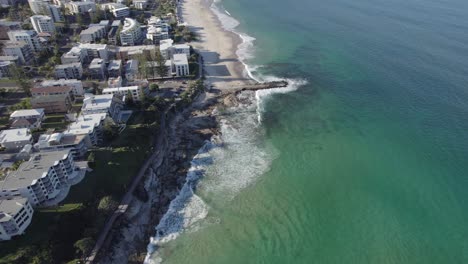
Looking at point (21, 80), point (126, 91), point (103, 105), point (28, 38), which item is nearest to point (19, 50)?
point (28, 38)

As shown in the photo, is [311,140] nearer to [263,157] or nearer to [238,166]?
[263,157]

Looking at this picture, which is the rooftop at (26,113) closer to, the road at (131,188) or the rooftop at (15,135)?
the rooftop at (15,135)

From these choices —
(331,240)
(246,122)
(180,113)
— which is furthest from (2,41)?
(331,240)

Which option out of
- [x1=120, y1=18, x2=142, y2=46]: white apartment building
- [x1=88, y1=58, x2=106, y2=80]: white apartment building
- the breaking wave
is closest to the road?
the breaking wave

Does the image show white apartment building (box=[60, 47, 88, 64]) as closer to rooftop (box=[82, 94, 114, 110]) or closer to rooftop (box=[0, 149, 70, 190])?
rooftop (box=[82, 94, 114, 110])

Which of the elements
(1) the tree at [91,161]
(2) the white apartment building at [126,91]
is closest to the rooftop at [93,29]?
(2) the white apartment building at [126,91]

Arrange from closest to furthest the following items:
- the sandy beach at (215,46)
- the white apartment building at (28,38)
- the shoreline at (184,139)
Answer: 1. the shoreline at (184,139)
2. the sandy beach at (215,46)
3. the white apartment building at (28,38)
